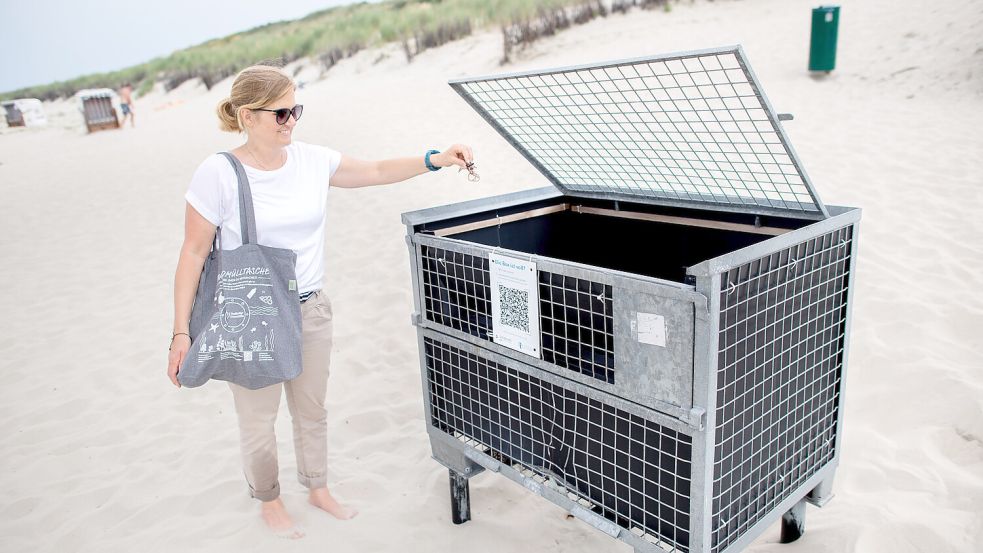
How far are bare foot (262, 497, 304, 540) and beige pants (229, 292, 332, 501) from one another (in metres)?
0.05

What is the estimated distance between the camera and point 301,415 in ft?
8.79

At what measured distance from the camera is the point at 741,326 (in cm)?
174

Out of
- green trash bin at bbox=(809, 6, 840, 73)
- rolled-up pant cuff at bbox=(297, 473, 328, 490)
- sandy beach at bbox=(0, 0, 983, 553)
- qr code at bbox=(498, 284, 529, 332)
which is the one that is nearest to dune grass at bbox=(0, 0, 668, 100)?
green trash bin at bbox=(809, 6, 840, 73)

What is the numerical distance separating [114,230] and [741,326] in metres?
7.10

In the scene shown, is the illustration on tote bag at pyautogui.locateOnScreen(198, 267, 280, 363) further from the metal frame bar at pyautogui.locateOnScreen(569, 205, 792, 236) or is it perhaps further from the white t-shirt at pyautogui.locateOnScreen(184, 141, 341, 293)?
the metal frame bar at pyautogui.locateOnScreen(569, 205, 792, 236)

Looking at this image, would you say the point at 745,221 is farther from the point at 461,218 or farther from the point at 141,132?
the point at 141,132

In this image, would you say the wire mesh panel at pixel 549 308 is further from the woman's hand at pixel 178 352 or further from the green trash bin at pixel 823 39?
the green trash bin at pixel 823 39

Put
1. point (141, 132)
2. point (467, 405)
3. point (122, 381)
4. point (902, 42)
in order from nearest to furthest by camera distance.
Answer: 1. point (467, 405)
2. point (122, 381)
3. point (902, 42)
4. point (141, 132)

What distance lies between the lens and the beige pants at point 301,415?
2.49 m

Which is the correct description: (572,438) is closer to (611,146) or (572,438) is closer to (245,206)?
(611,146)

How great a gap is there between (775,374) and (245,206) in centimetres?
164

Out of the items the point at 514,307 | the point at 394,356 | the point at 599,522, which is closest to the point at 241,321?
the point at 514,307

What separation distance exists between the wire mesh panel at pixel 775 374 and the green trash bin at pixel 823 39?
8.55 meters

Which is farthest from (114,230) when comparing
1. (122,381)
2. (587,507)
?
(587,507)
